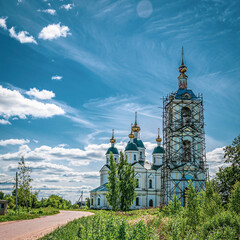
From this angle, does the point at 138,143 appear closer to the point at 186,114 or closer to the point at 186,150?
the point at 186,114

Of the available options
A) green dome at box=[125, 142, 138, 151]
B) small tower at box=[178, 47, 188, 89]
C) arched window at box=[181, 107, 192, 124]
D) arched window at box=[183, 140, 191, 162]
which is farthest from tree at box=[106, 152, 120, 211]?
green dome at box=[125, 142, 138, 151]

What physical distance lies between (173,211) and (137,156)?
28.3m

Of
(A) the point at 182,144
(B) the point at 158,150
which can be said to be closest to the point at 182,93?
(A) the point at 182,144

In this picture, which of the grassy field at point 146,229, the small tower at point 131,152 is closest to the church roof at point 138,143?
the small tower at point 131,152

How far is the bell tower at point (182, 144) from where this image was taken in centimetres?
3309

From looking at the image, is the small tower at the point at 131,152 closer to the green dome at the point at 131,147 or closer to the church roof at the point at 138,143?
the green dome at the point at 131,147

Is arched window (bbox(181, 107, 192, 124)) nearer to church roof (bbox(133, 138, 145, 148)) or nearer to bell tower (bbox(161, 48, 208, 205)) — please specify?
bell tower (bbox(161, 48, 208, 205))

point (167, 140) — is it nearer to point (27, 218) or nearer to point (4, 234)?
point (27, 218)

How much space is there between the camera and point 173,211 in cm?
1756

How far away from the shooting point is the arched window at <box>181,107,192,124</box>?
35.8 meters

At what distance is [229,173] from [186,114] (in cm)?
1240

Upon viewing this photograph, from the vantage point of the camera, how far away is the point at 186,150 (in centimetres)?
3475

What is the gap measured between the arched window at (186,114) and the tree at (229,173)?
409 inches

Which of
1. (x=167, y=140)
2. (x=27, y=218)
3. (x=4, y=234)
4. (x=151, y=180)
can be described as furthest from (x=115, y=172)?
(x=151, y=180)
